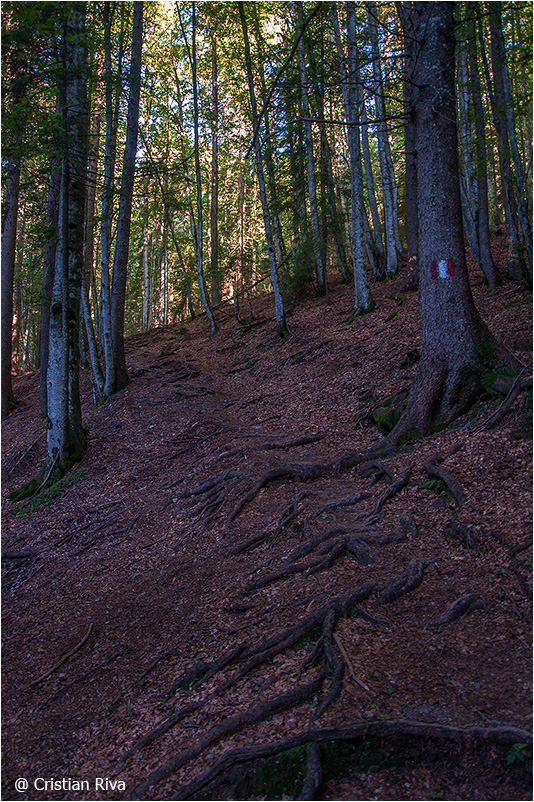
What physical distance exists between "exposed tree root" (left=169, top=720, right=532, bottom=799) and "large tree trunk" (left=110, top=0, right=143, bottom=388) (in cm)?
1275

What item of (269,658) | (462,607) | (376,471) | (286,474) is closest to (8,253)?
(286,474)

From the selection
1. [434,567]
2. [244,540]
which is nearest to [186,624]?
[244,540]

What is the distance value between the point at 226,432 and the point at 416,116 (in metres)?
6.78

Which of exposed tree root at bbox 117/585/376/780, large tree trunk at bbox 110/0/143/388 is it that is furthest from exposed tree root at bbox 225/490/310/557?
large tree trunk at bbox 110/0/143/388

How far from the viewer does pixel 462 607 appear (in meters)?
4.05

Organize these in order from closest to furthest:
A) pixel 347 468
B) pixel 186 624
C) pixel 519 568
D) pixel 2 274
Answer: pixel 519 568 < pixel 186 624 < pixel 347 468 < pixel 2 274

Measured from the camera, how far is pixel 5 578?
778 cm

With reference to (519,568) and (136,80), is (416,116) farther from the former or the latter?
(136,80)

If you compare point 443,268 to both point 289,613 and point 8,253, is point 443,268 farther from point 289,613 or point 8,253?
point 8,253

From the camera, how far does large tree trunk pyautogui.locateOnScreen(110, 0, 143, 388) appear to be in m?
13.8

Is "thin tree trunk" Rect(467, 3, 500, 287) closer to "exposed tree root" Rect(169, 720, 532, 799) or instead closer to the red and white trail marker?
the red and white trail marker

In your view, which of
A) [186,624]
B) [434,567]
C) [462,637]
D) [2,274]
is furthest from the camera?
[2,274]

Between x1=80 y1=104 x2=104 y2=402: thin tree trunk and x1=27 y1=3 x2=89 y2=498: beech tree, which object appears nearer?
x1=27 y1=3 x2=89 y2=498: beech tree

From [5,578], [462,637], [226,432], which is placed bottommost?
[5,578]
